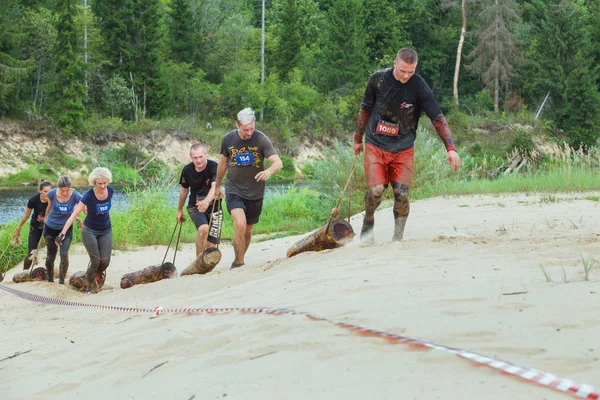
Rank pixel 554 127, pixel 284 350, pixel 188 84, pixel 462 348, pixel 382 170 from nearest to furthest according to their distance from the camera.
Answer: pixel 462 348
pixel 284 350
pixel 382 170
pixel 554 127
pixel 188 84

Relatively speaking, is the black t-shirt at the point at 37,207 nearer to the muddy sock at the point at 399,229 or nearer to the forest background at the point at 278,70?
the muddy sock at the point at 399,229

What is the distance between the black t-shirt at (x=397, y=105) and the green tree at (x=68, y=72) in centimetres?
4313

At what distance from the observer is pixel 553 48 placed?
61.0m

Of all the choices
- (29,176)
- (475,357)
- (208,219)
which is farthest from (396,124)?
(29,176)

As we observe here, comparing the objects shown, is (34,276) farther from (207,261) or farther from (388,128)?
(388,128)

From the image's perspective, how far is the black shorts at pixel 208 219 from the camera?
10.2m

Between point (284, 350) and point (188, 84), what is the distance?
6037 centimetres

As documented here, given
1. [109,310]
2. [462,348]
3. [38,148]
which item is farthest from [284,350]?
[38,148]

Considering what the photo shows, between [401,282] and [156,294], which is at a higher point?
[401,282]

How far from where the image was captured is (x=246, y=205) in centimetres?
964

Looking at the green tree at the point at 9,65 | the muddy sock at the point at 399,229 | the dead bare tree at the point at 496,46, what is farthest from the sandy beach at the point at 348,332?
the dead bare tree at the point at 496,46

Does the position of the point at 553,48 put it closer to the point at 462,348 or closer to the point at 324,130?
the point at 324,130

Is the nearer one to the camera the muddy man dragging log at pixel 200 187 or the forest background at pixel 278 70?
the muddy man dragging log at pixel 200 187

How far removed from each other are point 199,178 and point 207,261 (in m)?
1.16
